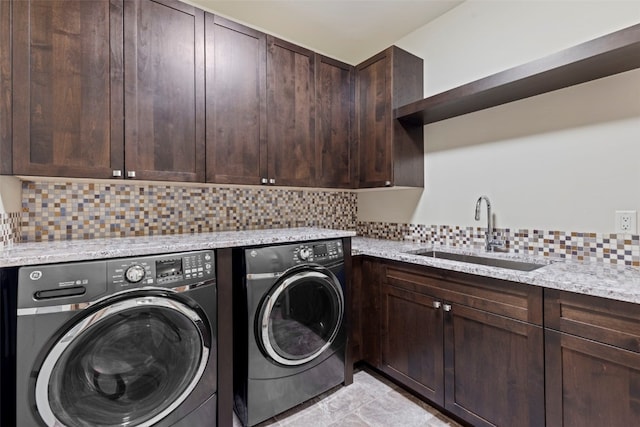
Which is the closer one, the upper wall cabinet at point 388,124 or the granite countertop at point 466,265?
the granite countertop at point 466,265

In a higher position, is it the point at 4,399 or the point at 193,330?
the point at 193,330

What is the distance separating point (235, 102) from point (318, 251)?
1.10m

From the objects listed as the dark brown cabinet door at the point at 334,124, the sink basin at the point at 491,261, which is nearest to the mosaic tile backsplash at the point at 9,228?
the dark brown cabinet door at the point at 334,124

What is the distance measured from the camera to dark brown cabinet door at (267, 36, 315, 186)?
2.13m

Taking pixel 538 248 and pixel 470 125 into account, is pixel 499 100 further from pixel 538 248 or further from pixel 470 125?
pixel 538 248

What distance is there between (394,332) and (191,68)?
6.78ft

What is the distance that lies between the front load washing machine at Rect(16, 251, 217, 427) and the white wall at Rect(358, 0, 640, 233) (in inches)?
71.3

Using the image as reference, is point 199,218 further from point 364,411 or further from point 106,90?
point 364,411

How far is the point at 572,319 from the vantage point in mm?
1214

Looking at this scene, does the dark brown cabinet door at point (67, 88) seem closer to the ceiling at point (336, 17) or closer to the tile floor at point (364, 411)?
the ceiling at point (336, 17)

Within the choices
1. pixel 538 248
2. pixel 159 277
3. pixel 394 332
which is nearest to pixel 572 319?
pixel 538 248

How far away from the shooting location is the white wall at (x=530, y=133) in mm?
1541

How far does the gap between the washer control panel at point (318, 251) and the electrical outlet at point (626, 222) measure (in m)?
1.46

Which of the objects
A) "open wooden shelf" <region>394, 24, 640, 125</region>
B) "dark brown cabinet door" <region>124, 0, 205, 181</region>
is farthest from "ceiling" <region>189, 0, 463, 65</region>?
"open wooden shelf" <region>394, 24, 640, 125</region>
